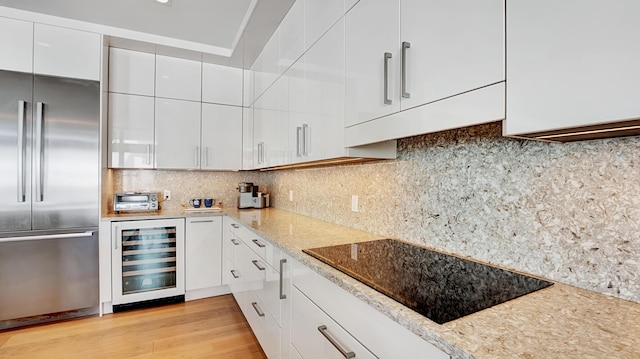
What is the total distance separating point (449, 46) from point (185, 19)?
8.05ft

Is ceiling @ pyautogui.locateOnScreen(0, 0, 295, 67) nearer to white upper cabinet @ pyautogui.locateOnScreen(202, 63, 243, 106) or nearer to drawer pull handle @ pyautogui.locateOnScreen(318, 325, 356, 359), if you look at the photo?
white upper cabinet @ pyautogui.locateOnScreen(202, 63, 243, 106)

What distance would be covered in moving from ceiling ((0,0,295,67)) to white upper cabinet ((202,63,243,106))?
1.04 feet

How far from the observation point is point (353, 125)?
1478 millimetres

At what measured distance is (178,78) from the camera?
127 inches

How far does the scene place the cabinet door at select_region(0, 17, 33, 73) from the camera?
2.38 meters

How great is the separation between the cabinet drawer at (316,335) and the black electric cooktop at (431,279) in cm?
21

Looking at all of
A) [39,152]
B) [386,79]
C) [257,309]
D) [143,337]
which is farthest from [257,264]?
[39,152]

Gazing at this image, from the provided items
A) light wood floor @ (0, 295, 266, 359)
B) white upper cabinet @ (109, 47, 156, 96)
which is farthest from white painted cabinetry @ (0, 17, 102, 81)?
light wood floor @ (0, 295, 266, 359)

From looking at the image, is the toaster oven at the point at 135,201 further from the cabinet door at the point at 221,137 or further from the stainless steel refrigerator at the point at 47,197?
the cabinet door at the point at 221,137

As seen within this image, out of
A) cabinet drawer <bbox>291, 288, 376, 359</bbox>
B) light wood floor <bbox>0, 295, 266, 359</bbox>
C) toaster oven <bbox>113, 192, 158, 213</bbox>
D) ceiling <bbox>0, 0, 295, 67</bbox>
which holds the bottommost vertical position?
light wood floor <bbox>0, 295, 266, 359</bbox>

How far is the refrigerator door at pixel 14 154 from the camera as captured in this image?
235 cm

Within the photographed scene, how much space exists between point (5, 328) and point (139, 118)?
2059 mm

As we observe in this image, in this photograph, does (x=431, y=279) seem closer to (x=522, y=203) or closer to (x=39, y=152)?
(x=522, y=203)

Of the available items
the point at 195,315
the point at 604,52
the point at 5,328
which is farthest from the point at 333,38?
the point at 5,328
